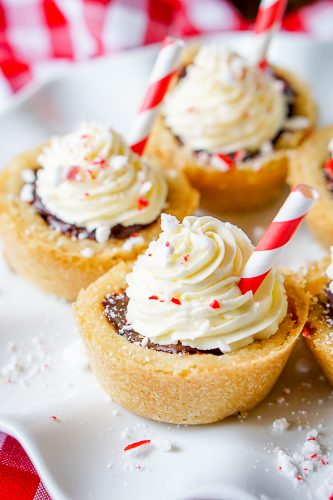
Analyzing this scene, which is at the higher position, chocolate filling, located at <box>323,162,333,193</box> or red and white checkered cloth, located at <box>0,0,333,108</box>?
chocolate filling, located at <box>323,162,333,193</box>

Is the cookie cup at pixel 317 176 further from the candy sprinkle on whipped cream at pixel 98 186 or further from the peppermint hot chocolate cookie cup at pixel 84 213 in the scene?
the candy sprinkle on whipped cream at pixel 98 186

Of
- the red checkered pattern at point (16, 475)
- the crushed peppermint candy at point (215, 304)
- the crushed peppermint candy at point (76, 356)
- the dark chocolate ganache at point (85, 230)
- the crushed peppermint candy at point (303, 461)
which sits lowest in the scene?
the red checkered pattern at point (16, 475)

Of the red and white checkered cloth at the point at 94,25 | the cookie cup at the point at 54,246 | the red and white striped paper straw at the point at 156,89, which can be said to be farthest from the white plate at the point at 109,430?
the red and white checkered cloth at the point at 94,25

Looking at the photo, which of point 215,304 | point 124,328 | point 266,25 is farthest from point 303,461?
point 266,25

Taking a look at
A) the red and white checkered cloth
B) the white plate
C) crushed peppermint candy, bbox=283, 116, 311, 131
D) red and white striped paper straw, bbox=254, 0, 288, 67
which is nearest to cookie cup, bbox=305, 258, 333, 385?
the white plate

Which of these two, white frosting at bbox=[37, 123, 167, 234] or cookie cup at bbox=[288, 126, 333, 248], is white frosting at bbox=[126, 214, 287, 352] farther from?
cookie cup at bbox=[288, 126, 333, 248]

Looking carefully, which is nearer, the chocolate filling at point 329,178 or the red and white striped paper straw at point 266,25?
the chocolate filling at point 329,178
